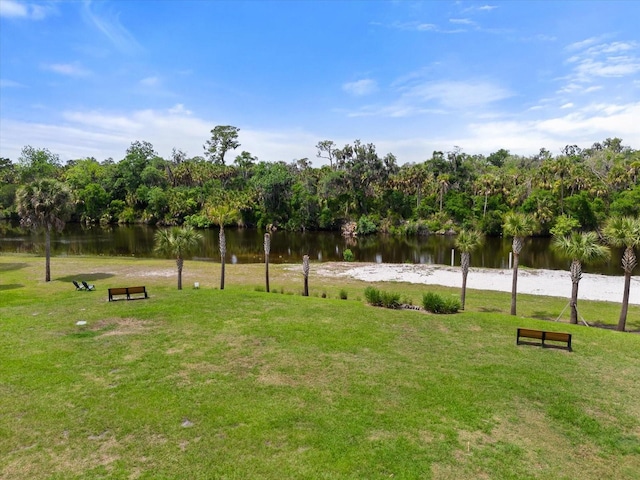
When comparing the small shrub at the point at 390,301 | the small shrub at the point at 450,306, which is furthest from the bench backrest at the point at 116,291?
the small shrub at the point at 450,306

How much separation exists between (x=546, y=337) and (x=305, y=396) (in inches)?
466

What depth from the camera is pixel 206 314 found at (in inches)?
894

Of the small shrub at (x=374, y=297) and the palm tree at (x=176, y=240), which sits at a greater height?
the palm tree at (x=176, y=240)

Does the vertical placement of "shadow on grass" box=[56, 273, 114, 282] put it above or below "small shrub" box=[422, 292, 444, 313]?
below

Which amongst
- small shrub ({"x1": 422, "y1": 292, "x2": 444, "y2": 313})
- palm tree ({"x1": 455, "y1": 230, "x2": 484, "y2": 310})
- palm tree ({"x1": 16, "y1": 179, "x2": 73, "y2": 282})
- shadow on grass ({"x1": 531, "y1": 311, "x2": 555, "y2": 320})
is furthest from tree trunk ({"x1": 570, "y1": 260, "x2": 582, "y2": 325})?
palm tree ({"x1": 16, "y1": 179, "x2": 73, "y2": 282})

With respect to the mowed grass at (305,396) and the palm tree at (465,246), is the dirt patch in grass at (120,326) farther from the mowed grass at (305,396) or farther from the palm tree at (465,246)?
the palm tree at (465,246)

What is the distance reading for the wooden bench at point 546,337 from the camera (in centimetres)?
1834

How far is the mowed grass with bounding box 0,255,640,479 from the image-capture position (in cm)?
1029

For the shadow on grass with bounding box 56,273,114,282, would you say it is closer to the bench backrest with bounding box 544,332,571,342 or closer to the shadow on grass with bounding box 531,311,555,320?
the bench backrest with bounding box 544,332,571,342

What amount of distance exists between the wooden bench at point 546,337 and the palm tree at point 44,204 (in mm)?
36223

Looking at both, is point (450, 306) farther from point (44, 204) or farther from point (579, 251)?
point (44, 204)

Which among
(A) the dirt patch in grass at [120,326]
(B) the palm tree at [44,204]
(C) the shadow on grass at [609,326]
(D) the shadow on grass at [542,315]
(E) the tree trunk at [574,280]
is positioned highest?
(B) the palm tree at [44,204]

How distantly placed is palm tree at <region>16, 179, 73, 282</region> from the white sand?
2479 cm

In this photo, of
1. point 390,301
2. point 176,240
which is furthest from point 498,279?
point 176,240
